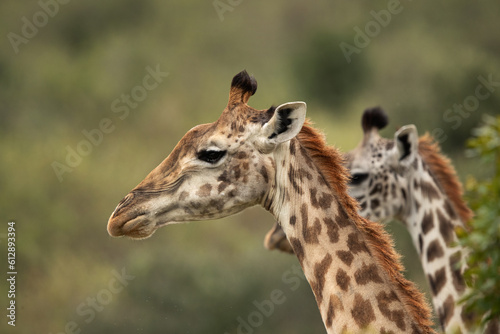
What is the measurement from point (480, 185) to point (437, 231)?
166 inches

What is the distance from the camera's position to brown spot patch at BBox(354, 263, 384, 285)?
190 inches

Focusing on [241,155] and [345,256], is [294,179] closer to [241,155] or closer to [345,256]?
[241,155]

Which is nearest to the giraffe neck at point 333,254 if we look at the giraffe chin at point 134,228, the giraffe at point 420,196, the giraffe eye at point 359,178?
the giraffe chin at point 134,228

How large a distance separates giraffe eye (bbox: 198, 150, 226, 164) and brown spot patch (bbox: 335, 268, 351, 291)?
112cm

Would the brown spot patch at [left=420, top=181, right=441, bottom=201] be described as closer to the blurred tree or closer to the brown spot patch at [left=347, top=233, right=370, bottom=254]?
the brown spot patch at [left=347, top=233, right=370, bottom=254]

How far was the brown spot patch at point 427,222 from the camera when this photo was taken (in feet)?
24.9

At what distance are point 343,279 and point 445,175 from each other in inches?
131

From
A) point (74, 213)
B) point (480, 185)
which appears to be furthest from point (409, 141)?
point (74, 213)

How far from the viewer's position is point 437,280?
23.8 feet

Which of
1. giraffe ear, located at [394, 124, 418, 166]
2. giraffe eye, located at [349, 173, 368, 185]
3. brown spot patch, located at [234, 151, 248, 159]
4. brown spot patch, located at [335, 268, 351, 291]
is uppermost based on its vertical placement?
giraffe ear, located at [394, 124, 418, 166]

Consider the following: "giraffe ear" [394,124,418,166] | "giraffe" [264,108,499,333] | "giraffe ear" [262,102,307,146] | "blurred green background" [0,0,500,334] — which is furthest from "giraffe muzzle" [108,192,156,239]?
"blurred green background" [0,0,500,334]

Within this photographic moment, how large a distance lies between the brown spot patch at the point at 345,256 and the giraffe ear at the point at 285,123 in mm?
812

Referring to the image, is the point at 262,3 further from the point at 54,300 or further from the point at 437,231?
the point at 437,231

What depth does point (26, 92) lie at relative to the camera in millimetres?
28062
